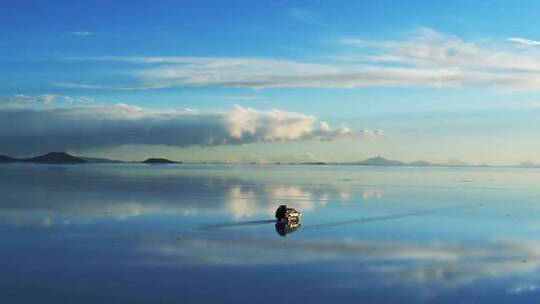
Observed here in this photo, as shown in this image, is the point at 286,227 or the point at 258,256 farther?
the point at 286,227

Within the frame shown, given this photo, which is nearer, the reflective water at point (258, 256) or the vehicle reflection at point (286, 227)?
the reflective water at point (258, 256)

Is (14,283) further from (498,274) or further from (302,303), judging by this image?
(498,274)

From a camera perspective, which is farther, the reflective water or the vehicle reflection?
the vehicle reflection

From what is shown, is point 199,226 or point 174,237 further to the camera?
point 199,226

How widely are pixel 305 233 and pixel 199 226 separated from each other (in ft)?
17.6

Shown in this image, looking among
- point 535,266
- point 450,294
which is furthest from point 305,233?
point 450,294

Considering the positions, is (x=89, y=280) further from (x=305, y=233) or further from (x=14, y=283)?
(x=305, y=233)

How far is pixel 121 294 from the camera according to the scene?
15797mm

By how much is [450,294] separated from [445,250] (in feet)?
25.9

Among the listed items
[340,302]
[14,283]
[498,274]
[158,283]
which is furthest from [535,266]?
[14,283]

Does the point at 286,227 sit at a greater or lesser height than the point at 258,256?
greater

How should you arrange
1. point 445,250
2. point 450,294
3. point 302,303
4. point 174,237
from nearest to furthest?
point 302,303 → point 450,294 → point 445,250 → point 174,237

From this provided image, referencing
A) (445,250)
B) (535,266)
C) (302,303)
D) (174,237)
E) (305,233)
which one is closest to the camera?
(302,303)

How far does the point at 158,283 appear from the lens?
17141 mm
